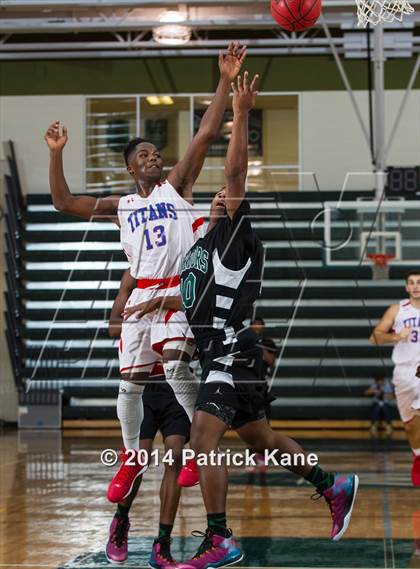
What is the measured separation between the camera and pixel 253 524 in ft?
26.0

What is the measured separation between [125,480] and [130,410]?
0.40m

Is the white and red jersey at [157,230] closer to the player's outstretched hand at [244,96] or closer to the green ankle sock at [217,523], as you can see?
the player's outstretched hand at [244,96]

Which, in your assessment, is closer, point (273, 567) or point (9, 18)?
point (273, 567)

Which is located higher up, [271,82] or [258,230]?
[271,82]

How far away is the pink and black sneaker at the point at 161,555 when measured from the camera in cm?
595

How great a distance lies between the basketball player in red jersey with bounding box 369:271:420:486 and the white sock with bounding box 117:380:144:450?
3.67m

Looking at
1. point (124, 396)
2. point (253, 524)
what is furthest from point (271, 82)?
point (124, 396)

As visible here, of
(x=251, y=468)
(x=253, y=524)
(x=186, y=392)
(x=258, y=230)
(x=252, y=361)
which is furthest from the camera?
(x=258, y=230)

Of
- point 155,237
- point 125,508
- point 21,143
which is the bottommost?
point 125,508

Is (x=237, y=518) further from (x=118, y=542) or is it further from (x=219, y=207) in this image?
(x=219, y=207)

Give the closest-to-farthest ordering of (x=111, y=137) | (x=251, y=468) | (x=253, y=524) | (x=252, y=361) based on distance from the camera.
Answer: (x=252, y=361), (x=253, y=524), (x=251, y=468), (x=111, y=137)

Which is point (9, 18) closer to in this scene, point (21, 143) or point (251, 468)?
point (21, 143)

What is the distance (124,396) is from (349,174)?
12.9 m

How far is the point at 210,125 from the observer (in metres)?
5.78
